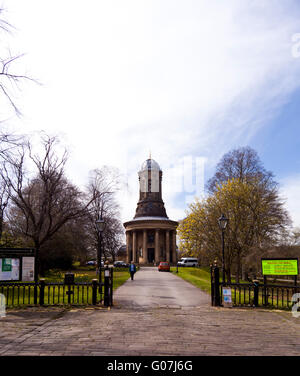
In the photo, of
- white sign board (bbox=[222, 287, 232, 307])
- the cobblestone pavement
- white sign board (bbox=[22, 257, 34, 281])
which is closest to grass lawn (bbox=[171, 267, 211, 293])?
white sign board (bbox=[222, 287, 232, 307])

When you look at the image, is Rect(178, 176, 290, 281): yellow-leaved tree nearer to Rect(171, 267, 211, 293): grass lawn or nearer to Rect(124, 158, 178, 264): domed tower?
Rect(171, 267, 211, 293): grass lawn

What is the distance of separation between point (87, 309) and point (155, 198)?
71.6 metres

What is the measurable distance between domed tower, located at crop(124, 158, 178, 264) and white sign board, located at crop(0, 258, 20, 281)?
6217 centimetres

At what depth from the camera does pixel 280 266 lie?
44.3 feet

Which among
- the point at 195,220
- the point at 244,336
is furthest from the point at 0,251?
the point at 195,220

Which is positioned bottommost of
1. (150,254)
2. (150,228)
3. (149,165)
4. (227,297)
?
(150,254)

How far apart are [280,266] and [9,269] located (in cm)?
1085

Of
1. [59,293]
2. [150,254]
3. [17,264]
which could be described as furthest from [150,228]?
[17,264]

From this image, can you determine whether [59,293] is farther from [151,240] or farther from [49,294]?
[151,240]

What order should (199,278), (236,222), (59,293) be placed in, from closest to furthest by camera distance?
(59,293)
(236,222)
(199,278)

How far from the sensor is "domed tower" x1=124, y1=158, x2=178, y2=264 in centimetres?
7669

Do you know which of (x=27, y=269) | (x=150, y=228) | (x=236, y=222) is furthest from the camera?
(x=150, y=228)

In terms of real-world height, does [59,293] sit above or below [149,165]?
below

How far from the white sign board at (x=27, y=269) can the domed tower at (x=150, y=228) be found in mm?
61695
